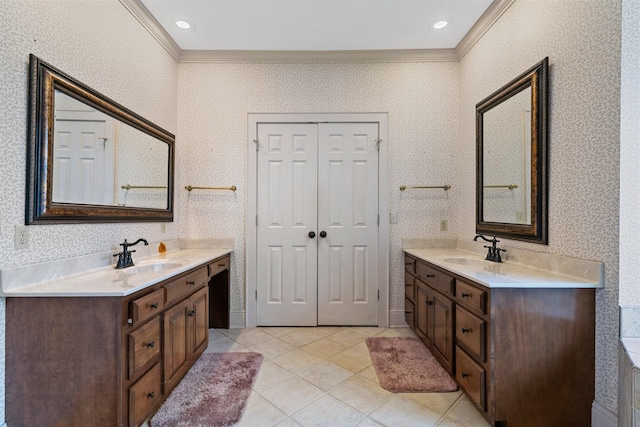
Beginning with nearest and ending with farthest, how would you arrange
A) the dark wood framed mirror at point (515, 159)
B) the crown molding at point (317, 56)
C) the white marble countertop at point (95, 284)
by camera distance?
the white marble countertop at point (95, 284), the dark wood framed mirror at point (515, 159), the crown molding at point (317, 56)

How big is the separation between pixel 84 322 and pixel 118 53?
187 centimetres

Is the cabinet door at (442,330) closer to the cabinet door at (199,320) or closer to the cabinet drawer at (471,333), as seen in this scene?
the cabinet drawer at (471,333)

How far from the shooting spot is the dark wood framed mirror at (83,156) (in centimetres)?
146

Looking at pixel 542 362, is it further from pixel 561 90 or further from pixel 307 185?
pixel 307 185

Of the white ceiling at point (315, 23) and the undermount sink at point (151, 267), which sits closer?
the undermount sink at point (151, 267)

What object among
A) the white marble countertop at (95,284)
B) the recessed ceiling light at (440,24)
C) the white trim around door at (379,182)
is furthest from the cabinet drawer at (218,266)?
the recessed ceiling light at (440,24)

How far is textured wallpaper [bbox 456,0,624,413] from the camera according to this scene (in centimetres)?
140

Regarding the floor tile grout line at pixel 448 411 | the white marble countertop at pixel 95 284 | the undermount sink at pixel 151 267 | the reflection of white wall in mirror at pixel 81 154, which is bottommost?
the floor tile grout line at pixel 448 411

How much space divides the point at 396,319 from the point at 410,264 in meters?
0.64

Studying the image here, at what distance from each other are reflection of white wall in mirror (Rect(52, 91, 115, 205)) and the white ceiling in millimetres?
1161

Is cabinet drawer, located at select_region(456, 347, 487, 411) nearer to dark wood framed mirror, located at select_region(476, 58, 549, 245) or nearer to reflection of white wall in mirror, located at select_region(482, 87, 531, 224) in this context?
dark wood framed mirror, located at select_region(476, 58, 549, 245)

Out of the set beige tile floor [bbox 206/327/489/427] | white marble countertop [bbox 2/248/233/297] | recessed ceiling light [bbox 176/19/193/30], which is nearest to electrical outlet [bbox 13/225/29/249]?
white marble countertop [bbox 2/248/233/297]

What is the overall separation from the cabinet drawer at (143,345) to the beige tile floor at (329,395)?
637mm

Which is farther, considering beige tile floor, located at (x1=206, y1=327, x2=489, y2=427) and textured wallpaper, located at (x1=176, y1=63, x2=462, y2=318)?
textured wallpaper, located at (x1=176, y1=63, x2=462, y2=318)
